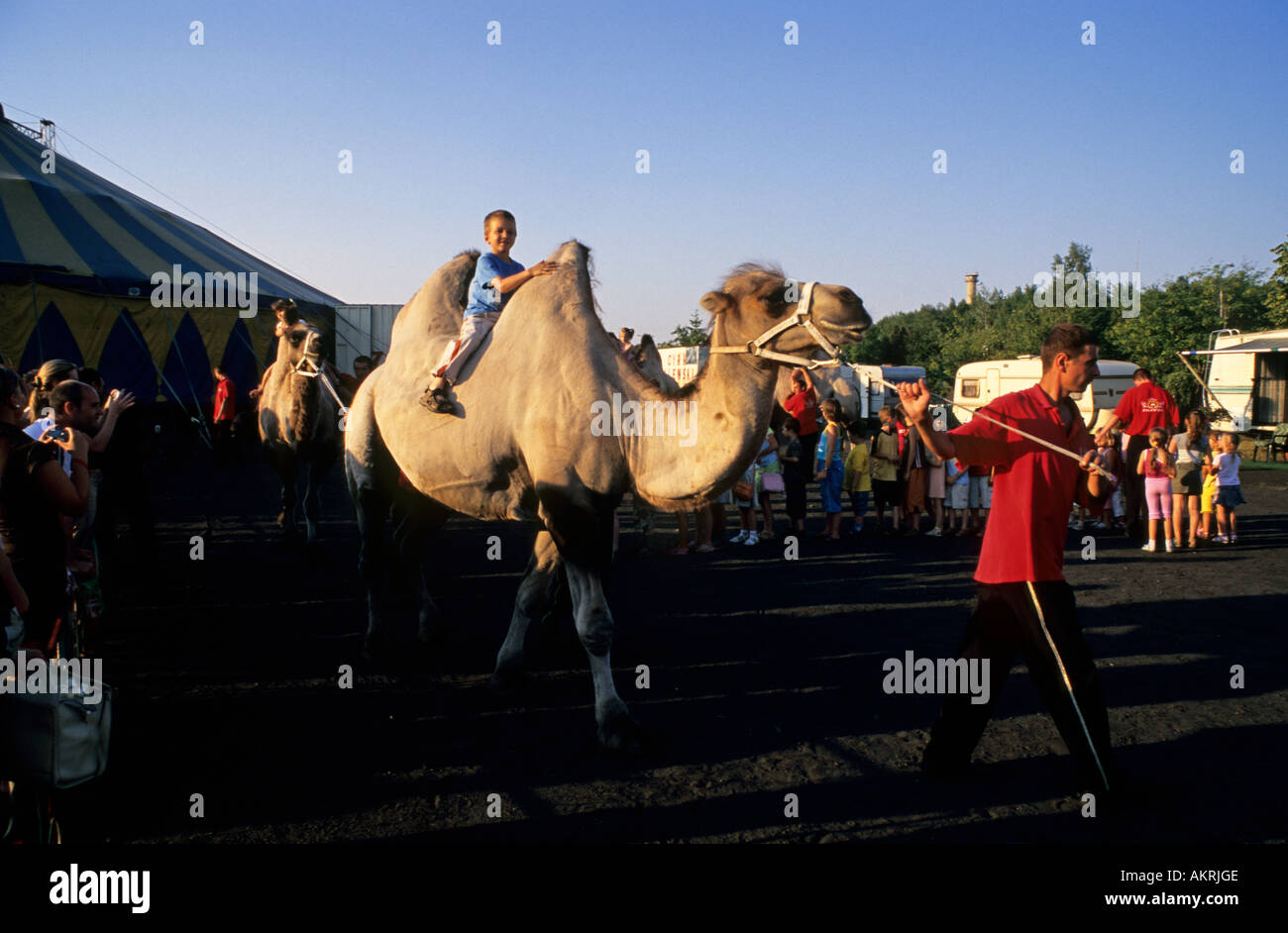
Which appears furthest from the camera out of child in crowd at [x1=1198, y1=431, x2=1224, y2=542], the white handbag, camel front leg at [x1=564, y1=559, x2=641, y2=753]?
child in crowd at [x1=1198, y1=431, x2=1224, y2=542]

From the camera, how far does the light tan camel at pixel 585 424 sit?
15.3 feet

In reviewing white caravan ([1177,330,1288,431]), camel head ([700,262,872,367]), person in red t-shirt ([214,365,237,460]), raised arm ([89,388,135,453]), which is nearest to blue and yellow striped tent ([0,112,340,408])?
person in red t-shirt ([214,365,237,460])

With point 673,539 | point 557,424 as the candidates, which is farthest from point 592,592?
point 673,539

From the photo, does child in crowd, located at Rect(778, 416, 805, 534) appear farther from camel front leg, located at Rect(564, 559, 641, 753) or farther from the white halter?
the white halter

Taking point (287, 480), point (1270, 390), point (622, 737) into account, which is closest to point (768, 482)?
point (287, 480)

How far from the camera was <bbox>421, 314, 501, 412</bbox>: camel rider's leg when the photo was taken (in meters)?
5.64

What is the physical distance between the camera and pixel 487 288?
5922mm

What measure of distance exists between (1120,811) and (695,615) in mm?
4305

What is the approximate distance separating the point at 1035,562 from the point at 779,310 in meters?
1.70

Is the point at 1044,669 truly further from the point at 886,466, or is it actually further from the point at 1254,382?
the point at 1254,382

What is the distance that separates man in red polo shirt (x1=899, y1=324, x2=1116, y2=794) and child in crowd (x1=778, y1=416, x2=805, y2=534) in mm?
8180

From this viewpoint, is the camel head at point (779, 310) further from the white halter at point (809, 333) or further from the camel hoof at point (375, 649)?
the camel hoof at point (375, 649)

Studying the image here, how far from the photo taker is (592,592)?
5.10 metres

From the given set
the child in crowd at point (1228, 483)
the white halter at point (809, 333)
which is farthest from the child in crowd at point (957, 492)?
the white halter at point (809, 333)
